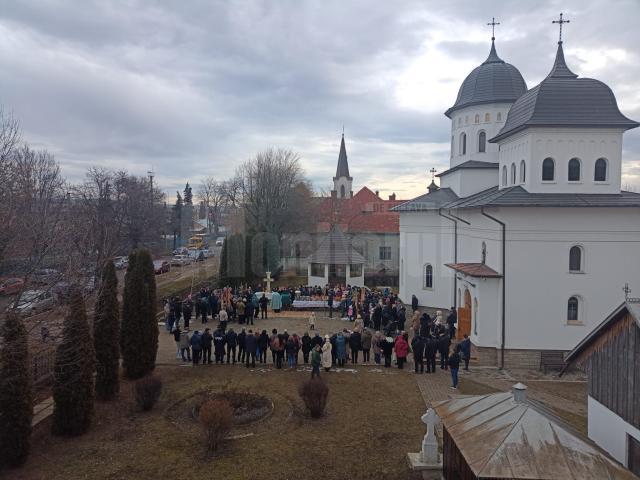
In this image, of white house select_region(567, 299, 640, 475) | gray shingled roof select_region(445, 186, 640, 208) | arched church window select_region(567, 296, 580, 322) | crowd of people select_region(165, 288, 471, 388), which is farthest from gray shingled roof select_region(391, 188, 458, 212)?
white house select_region(567, 299, 640, 475)

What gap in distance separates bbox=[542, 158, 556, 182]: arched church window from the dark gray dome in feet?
30.5

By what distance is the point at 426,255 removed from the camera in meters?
25.9

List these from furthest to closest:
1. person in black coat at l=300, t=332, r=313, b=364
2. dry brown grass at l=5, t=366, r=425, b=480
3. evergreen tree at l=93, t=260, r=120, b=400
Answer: person in black coat at l=300, t=332, r=313, b=364, evergreen tree at l=93, t=260, r=120, b=400, dry brown grass at l=5, t=366, r=425, b=480

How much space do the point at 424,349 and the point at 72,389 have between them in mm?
10008

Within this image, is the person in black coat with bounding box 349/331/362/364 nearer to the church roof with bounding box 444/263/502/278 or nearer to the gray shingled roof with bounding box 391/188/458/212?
the church roof with bounding box 444/263/502/278

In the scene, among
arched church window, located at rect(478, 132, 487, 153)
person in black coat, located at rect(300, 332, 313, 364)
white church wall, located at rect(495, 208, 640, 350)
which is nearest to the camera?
person in black coat, located at rect(300, 332, 313, 364)

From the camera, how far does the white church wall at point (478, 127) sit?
25312 millimetres

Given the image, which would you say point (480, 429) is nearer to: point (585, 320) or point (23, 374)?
point (23, 374)

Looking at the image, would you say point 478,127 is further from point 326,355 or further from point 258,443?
point 258,443

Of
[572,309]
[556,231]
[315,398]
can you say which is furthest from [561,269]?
[315,398]

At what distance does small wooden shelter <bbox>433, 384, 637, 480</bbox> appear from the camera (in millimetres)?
5895

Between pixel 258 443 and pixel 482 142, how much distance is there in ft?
68.6

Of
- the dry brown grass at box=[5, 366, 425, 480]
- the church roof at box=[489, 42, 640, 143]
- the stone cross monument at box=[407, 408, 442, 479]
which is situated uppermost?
the church roof at box=[489, 42, 640, 143]

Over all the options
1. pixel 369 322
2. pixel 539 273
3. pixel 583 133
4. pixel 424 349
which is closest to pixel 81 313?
pixel 424 349
